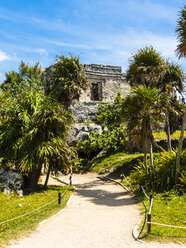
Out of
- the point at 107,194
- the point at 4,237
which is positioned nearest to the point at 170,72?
the point at 107,194

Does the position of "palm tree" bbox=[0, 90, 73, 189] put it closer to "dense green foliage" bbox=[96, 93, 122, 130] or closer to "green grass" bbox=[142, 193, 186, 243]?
"green grass" bbox=[142, 193, 186, 243]

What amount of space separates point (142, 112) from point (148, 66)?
462 centimetres

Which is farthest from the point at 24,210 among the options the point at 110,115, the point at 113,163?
the point at 110,115

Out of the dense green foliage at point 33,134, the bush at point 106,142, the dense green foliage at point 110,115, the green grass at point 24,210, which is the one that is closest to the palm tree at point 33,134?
the dense green foliage at point 33,134

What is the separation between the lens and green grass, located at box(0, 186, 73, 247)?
22.7 ft

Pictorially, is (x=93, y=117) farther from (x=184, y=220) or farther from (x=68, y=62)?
(x=184, y=220)

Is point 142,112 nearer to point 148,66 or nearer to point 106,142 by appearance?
point 148,66

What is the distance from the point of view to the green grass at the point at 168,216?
6.55 m

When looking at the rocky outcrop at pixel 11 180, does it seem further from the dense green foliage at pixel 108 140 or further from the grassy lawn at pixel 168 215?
the dense green foliage at pixel 108 140

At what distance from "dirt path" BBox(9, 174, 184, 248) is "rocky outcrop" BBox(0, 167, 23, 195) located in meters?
2.61

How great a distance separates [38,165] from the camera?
12.8m

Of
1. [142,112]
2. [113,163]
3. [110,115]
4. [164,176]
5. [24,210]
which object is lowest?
[113,163]

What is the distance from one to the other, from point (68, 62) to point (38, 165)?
1017 centimetres

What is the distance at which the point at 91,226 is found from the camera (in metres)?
7.81
